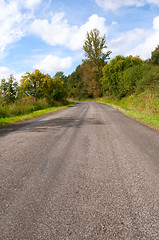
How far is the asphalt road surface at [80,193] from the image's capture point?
1.83m

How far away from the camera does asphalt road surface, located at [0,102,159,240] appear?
72.2 inches

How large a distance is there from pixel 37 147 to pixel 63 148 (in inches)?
30.0

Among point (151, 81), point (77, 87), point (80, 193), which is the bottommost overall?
point (80, 193)

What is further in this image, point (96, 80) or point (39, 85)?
point (96, 80)

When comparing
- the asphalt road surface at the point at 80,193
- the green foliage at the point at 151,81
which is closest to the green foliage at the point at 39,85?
the green foliage at the point at 151,81

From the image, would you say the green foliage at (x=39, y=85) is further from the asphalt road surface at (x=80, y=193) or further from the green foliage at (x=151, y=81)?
the asphalt road surface at (x=80, y=193)

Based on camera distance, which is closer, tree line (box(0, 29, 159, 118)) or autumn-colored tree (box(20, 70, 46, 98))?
tree line (box(0, 29, 159, 118))

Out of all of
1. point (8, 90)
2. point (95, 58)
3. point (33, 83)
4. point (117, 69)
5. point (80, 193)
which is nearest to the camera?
point (80, 193)

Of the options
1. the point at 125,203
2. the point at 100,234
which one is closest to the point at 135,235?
the point at 100,234

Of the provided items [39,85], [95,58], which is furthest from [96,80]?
[39,85]

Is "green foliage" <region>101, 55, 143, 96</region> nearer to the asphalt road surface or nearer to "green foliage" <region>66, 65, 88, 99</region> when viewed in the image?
the asphalt road surface

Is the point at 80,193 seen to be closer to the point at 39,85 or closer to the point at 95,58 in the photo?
the point at 39,85

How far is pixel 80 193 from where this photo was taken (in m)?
2.52

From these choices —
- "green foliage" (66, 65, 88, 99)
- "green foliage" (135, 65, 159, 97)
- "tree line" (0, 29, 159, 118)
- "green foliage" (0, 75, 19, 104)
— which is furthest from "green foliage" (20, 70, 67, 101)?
"green foliage" (66, 65, 88, 99)
